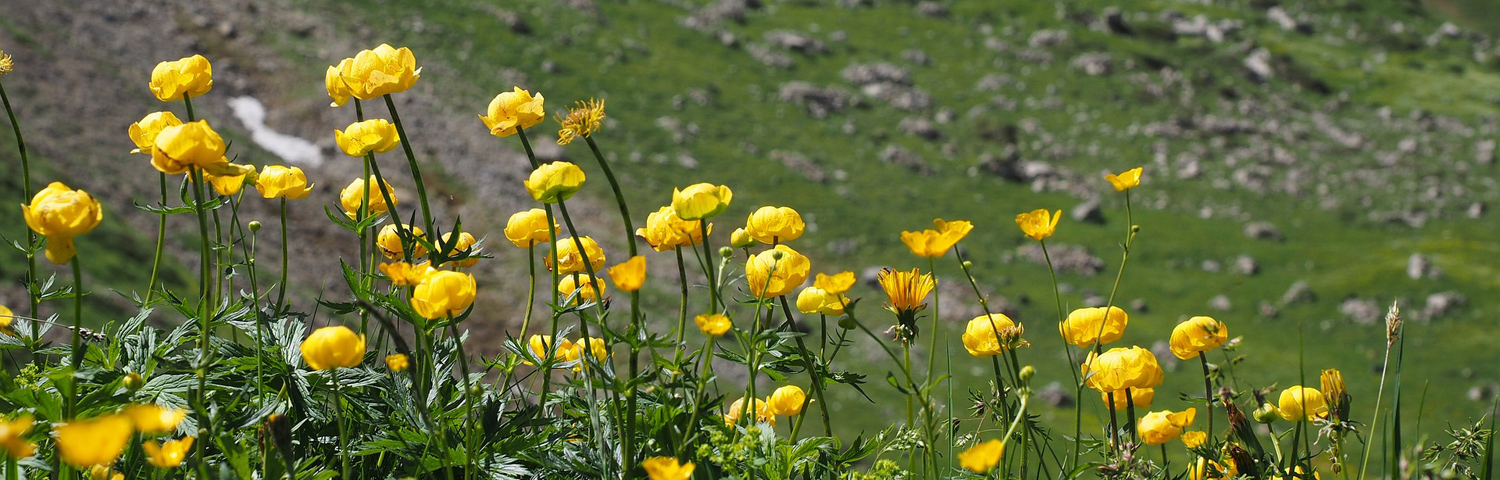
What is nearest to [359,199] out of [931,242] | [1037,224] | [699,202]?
[699,202]

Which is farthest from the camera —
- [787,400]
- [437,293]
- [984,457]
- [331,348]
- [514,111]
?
[787,400]

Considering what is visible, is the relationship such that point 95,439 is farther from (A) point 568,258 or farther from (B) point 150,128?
(B) point 150,128

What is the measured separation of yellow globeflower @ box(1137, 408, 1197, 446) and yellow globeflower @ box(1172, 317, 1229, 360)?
4.6 inches

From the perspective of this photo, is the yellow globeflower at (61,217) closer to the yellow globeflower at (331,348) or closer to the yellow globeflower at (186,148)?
the yellow globeflower at (186,148)

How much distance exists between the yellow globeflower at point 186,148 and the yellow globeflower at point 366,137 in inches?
11.5

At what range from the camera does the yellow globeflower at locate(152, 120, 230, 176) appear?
1328 mm

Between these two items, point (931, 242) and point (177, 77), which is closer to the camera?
point (931, 242)

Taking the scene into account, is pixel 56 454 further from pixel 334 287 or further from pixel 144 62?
pixel 144 62

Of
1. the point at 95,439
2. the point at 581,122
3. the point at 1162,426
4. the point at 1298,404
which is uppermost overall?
the point at 95,439

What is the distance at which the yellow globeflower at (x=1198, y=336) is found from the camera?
162 cm

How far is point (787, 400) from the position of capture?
6.32 feet

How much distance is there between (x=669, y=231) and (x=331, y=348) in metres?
0.62

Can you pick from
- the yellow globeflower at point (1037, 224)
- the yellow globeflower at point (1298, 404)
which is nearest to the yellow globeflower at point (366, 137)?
the yellow globeflower at point (1037, 224)

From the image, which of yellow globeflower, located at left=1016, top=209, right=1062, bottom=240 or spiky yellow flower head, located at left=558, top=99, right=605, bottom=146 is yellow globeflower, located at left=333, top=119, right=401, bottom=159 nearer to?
spiky yellow flower head, located at left=558, top=99, right=605, bottom=146
